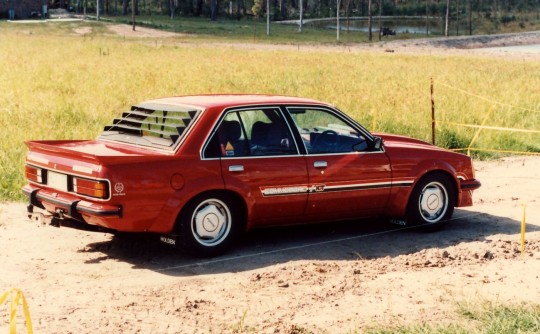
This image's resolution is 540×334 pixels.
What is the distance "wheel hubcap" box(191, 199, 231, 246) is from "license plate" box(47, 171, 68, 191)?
115cm

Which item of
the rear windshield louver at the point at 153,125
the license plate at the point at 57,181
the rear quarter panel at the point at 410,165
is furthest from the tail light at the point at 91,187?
the rear quarter panel at the point at 410,165

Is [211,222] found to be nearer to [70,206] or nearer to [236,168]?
[236,168]

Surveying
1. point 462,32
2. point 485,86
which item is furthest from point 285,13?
point 485,86

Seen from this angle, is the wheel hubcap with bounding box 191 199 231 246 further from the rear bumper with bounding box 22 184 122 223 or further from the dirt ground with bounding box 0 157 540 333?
the rear bumper with bounding box 22 184 122 223

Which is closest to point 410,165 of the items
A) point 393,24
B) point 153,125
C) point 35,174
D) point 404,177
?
point 404,177

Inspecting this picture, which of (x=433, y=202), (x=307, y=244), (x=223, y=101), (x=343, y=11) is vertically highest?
(x=343, y=11)

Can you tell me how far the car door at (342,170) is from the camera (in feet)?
29.7

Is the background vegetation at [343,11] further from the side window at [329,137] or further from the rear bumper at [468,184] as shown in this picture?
the side window at [329,137]

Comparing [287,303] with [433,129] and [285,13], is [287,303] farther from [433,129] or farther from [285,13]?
[285,13]

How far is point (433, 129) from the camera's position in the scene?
54.3ft

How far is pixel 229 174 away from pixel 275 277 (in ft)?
3.73

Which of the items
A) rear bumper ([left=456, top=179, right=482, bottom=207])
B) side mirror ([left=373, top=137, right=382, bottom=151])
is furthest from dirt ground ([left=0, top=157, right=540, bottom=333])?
side mirror ([left=373, top=137, right=382, bottom=151])

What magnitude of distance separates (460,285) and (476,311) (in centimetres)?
90

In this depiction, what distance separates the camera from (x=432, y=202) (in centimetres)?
983
